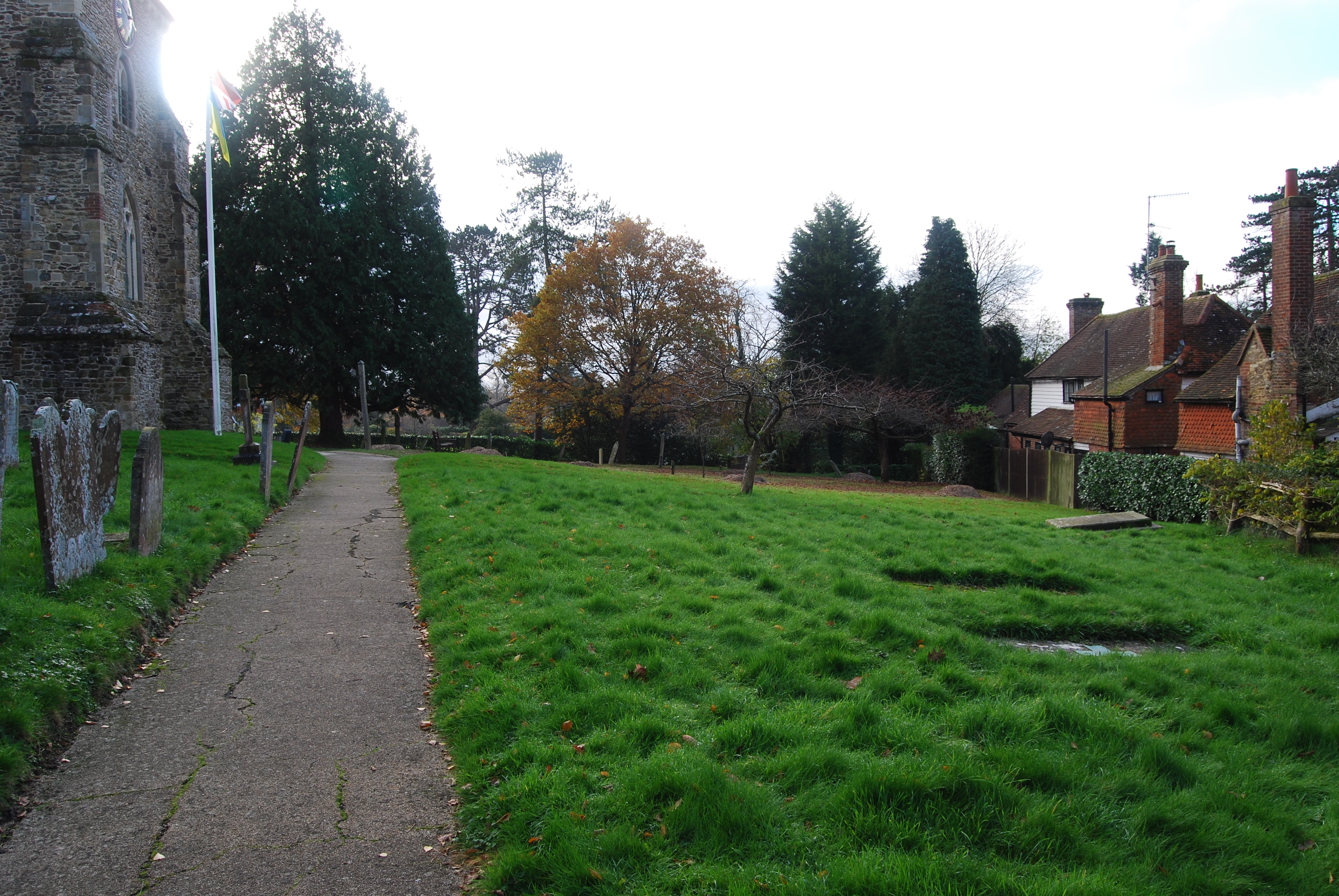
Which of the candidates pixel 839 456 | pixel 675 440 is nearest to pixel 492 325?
pixel 675 440

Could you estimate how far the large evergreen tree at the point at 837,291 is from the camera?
4728 cm

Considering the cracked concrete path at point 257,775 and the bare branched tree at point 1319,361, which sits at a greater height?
the bare branched tree at point 1319,361

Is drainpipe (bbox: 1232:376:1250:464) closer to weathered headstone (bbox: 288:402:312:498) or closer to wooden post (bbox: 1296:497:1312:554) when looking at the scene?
wooden post (bbox: 1296:497:1312:554)

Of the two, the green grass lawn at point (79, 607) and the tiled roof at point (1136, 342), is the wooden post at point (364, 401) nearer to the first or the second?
the green grass lawn at point (79, 607)

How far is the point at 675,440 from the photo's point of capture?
145 ft

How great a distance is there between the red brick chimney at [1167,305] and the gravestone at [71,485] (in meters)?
31.0

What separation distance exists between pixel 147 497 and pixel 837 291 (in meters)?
43.1

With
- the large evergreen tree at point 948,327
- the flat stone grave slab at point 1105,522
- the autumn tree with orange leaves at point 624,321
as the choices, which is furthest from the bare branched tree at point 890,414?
the flat stone grave slab at point 1105,522

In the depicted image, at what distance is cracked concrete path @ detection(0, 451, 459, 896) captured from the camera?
3.65 metres

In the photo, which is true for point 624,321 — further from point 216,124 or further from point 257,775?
point 257,775

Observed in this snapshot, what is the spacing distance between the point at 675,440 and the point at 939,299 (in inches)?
688

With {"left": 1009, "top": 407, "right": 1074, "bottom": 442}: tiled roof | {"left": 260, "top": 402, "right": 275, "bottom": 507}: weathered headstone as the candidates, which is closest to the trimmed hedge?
{"left": 1009, "top": 407, "right": 1074, "bottom": 442}: tiled roof

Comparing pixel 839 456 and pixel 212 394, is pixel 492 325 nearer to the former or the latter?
pixel 839 456

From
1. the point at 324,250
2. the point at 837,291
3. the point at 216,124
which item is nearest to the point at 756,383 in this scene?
the point at 216,124
